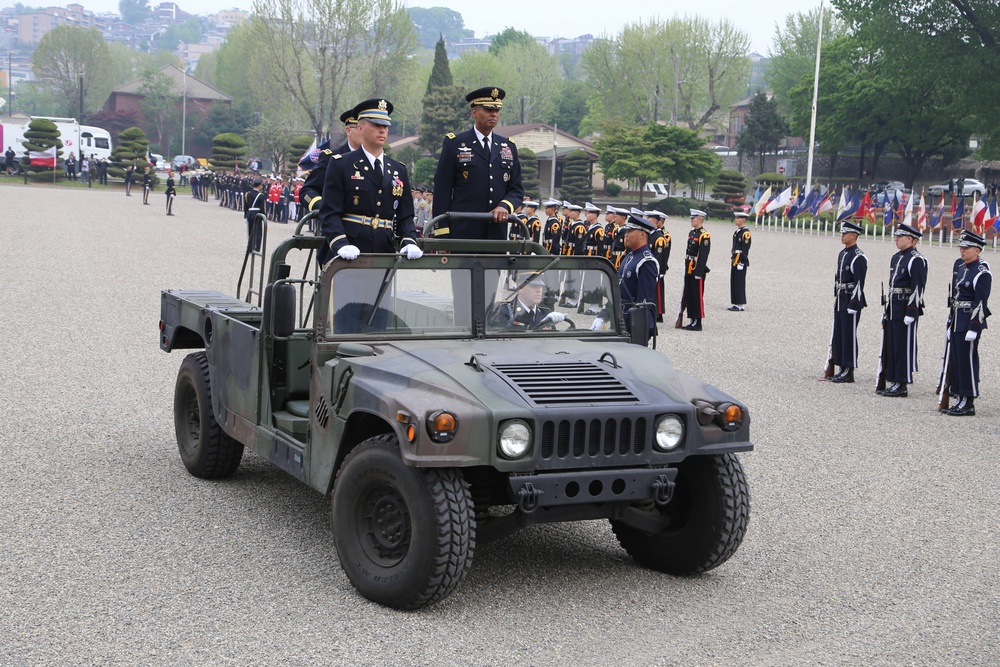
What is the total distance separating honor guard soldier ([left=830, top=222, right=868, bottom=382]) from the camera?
13.2 metres

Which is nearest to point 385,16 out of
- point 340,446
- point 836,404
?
point 836,404

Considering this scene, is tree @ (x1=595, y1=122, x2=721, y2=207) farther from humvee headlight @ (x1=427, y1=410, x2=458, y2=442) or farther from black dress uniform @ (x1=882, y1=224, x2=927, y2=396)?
humvee headlight @ (x1=427, y1=410, x2=458, y2=442)

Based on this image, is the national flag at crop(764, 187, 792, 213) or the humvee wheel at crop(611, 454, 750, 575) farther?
the national flag at crop(764, 187, 792, 213)

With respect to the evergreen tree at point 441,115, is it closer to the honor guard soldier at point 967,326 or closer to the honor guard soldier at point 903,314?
the honor guard soldier at point 903,314

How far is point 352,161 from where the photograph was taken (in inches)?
293

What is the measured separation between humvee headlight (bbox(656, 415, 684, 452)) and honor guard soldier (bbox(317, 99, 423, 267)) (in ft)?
7.65

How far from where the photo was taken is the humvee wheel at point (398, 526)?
207 inches

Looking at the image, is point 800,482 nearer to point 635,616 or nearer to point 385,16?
point 635,616

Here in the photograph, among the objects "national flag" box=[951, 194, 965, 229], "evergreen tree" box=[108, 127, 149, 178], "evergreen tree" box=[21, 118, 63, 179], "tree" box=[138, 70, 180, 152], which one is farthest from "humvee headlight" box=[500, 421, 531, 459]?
"tree" box=[138, 70, 180, 152]

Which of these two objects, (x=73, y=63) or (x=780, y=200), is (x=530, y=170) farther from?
(x=73, y=63)

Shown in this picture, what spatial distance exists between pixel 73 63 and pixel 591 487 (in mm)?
130226

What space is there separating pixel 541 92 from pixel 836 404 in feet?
335

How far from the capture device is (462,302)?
21.3 ft

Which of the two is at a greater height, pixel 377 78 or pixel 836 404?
pixel 377 78
